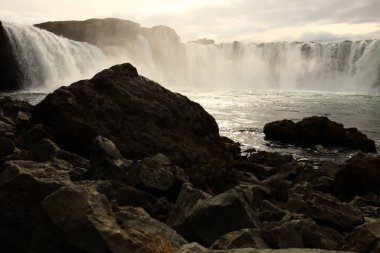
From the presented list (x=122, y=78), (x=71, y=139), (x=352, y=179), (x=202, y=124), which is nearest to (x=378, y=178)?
(x=352, y=179)

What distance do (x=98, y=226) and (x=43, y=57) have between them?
160ft

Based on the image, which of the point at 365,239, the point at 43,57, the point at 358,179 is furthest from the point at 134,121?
the point at 43,57

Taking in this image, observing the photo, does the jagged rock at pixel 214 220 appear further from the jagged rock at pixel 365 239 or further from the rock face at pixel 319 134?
the rock face at pixel 319 134

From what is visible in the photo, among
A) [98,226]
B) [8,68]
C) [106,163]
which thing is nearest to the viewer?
[98,226]

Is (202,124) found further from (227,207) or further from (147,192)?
(227,207)

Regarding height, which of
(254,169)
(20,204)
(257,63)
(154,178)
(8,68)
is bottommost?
(254,169)

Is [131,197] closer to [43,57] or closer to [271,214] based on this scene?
[271,214]

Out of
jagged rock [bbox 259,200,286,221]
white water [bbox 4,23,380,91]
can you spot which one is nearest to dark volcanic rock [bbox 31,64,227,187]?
jagged rock [bbox 259,200,286,221]

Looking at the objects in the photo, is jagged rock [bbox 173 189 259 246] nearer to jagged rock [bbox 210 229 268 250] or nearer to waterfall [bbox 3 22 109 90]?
jagged rock [bbox 210 229 268 250]

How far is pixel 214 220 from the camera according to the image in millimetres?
4488

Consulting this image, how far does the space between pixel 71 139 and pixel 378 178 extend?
24.3 ft

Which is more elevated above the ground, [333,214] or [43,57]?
[43,57]

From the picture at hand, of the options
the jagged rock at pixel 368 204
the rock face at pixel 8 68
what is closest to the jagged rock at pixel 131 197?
the jagged rock at pixel 368 204

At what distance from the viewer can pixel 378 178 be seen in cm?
1103
